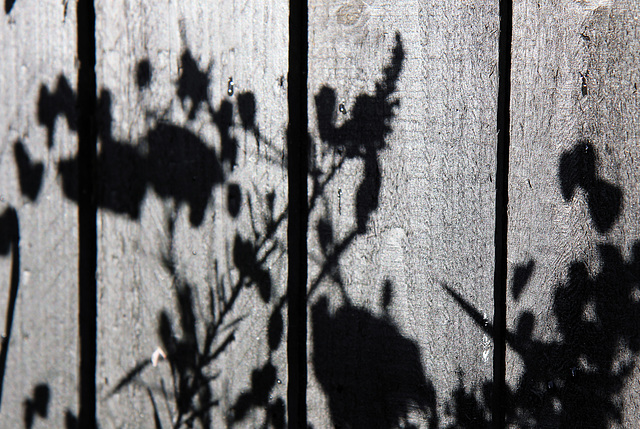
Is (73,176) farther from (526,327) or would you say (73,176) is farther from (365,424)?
(526,327)

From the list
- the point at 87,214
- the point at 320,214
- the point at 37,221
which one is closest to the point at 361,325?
the point at 320,214

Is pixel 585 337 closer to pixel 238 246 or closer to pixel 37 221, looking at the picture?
pixel 238 246

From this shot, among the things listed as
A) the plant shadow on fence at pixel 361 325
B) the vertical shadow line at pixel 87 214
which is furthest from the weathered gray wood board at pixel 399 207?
the vertical shadow line at pixel 87 214

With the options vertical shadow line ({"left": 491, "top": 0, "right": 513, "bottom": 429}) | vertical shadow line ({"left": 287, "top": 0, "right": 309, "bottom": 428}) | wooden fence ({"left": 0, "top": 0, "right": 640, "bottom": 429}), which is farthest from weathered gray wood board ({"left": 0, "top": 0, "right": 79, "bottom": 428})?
vertical shadow line ({"left": 491, "top": 0, "right": 513, "bottom": 429})

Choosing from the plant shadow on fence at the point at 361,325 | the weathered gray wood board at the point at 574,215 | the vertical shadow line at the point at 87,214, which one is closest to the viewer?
the weathered gray wood board at the point at 574,215

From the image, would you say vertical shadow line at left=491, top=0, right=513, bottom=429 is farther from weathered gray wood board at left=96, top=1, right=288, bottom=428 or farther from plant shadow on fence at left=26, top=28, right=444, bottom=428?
weathered gray wood board at left=96, top=1, right=288, bottom=428

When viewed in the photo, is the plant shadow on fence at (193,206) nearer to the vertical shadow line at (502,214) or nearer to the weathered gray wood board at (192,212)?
the weathered gray wood board at (192,212)

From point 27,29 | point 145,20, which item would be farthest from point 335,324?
point 27,29
